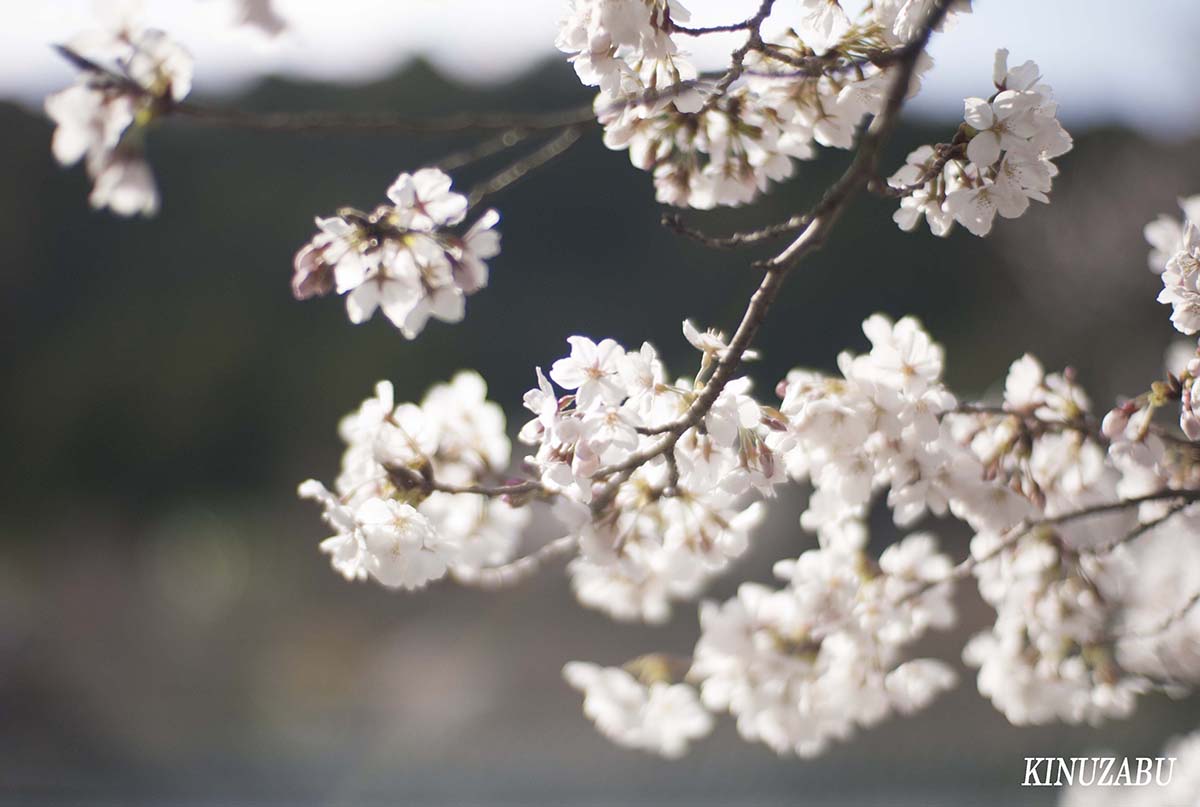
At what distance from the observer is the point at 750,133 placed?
973 millimetres

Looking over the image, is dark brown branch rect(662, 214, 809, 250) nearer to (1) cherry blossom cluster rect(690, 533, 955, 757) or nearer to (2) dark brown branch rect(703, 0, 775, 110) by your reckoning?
(2) dark brown branch rect(703, 0, 775, 110)

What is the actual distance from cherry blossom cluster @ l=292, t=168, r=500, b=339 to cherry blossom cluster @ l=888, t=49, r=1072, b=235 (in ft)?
1.18

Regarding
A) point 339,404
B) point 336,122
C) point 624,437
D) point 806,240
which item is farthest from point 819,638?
point 339,404

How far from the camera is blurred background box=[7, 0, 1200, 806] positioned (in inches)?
175

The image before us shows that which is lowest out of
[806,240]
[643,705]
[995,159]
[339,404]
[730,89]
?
[643,705]

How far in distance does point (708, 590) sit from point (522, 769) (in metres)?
1.60

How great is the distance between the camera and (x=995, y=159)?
82 centimetres

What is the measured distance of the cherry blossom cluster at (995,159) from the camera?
Answer: 2.69 ft

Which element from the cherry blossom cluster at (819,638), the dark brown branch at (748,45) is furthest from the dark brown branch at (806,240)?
the cherry blossom cluster at (819,638)

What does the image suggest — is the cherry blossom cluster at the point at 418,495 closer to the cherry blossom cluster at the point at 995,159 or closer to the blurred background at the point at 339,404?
the cherry blossom cluster at the point at 995,159

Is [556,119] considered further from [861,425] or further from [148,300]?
[148,300]

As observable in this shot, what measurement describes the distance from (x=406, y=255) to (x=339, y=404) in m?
7.84

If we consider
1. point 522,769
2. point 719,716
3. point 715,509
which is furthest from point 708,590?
point 715,509

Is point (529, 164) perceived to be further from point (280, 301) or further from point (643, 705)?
point (280, 301)
